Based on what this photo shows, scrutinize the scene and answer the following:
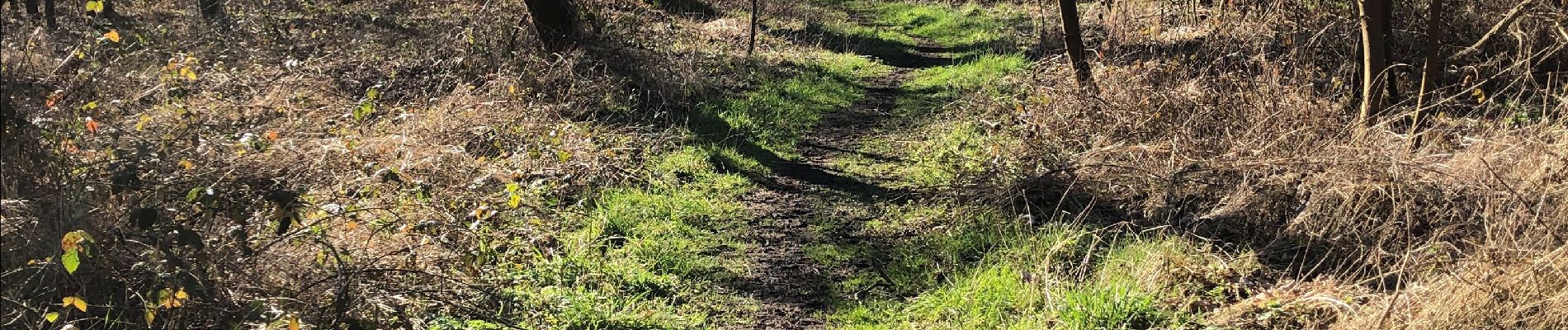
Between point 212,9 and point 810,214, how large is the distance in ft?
34.8

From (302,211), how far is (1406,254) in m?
4.59

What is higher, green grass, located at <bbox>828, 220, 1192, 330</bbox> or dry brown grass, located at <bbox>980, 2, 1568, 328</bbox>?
dry brown grass, located at <bbox>980, 2, 1568, 328</bbox>

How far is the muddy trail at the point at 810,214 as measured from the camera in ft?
15.4

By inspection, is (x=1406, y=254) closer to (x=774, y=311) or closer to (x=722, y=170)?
(x=774, y=311)

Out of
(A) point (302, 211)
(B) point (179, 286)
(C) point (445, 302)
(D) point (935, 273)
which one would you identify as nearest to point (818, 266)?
(D) point (935, 273)

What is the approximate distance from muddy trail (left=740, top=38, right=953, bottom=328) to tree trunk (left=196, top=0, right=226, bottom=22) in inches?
299

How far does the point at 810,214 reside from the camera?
5.92m

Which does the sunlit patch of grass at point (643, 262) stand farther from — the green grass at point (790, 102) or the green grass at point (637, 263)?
the green grass at point (790, 102)

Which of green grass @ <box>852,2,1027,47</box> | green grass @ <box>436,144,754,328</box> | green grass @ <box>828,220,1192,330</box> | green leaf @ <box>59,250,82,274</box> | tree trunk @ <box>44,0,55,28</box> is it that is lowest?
green grass @ <box>852,2,1027,47</box>

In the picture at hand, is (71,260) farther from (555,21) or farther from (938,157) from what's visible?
(555,21)

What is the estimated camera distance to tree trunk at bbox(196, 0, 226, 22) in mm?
11846

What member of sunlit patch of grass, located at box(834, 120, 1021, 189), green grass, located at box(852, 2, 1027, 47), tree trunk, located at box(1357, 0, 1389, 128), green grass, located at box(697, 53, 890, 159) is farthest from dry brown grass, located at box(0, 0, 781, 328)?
tree trunk, located at box(1357, 0, 1389, 128)

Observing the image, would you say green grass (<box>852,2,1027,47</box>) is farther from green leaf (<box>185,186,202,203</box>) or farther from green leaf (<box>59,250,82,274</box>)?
green leaf (<box>59,250,82,274</box>)

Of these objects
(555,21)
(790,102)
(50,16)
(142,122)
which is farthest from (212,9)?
(142,122)
